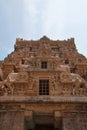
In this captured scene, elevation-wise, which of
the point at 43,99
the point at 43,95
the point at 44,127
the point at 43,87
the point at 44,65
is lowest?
the point at 44,127

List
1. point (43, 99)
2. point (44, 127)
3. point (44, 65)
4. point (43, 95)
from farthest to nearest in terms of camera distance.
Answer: point (44, 65), point (44, 127), point (43, 95), point (43, 99)

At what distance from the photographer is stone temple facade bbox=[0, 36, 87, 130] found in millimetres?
20183

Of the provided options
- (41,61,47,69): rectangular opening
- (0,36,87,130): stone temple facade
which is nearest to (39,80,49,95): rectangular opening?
(0,36,87,130): stone temple facade

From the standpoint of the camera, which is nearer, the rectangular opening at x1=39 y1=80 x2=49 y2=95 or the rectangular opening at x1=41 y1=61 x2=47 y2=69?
the rectangular opening at x1=39 y1=80 x2=49 y2=95

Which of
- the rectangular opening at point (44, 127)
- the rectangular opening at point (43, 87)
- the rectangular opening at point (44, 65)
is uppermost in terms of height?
the rectangular opening at point (44, 65)

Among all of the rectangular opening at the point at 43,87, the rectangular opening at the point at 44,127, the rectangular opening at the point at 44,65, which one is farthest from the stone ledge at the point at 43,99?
the rectangular opening at the point at 44,65

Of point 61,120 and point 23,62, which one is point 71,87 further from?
point 23,62

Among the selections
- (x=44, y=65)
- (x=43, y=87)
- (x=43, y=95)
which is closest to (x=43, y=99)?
(x=43, y=95)

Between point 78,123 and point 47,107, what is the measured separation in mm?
2705

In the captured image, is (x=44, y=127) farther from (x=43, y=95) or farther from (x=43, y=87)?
(x=43, y=87)

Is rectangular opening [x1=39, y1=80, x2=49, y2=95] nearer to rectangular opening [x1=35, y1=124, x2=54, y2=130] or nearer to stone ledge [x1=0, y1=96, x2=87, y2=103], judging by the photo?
stone ledge [x1=0, y1=96, x2=87, y2=103]

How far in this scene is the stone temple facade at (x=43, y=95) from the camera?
66.2 feet

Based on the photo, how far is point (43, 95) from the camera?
22.1 meters

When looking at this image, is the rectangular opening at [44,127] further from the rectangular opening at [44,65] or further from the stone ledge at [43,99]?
the rectangular opening at [44,65]
